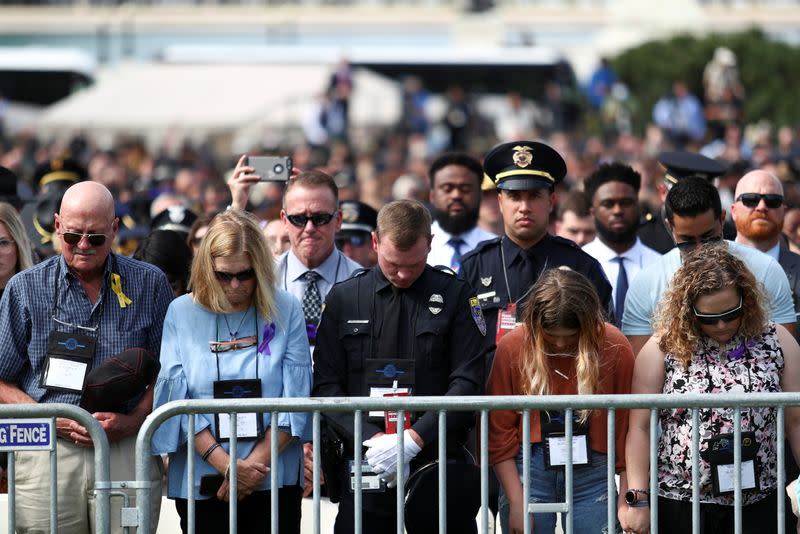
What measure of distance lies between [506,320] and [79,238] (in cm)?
226

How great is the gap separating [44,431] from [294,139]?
28.5 meters

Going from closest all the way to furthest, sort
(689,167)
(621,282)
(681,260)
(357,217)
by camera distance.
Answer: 1. (681,260)
2. (621,282)
3. (689,167)
4. (357,217)

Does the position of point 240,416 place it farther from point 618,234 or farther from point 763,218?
point 618,234

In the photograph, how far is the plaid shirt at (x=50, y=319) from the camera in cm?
664

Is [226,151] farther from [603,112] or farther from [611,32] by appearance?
[611,32]

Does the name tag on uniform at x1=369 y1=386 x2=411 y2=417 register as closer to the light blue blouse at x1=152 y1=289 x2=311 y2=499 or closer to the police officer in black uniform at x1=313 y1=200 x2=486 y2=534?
the police officer in black uniform at x1=313 y1=200 x2=486 y2=534

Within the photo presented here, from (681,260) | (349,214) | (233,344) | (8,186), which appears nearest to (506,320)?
(681,260)

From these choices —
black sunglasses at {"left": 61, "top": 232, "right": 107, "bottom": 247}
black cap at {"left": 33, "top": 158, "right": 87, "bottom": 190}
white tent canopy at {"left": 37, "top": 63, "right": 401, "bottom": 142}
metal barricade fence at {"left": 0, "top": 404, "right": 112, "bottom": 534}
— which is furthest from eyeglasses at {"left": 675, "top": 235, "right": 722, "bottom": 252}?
white tent canopy at {"left": 37, "top": 63, "right": 401, "bottom": 142}

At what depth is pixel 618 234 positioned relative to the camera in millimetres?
9422

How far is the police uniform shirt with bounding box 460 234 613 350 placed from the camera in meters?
7.69

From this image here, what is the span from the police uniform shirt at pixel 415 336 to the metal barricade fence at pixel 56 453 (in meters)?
1.06

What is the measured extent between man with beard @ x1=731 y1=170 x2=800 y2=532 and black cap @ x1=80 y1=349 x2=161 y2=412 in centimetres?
371

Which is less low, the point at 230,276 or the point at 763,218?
the point at 763,218

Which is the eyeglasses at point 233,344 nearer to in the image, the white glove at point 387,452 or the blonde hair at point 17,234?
the white glove at point 387,452
